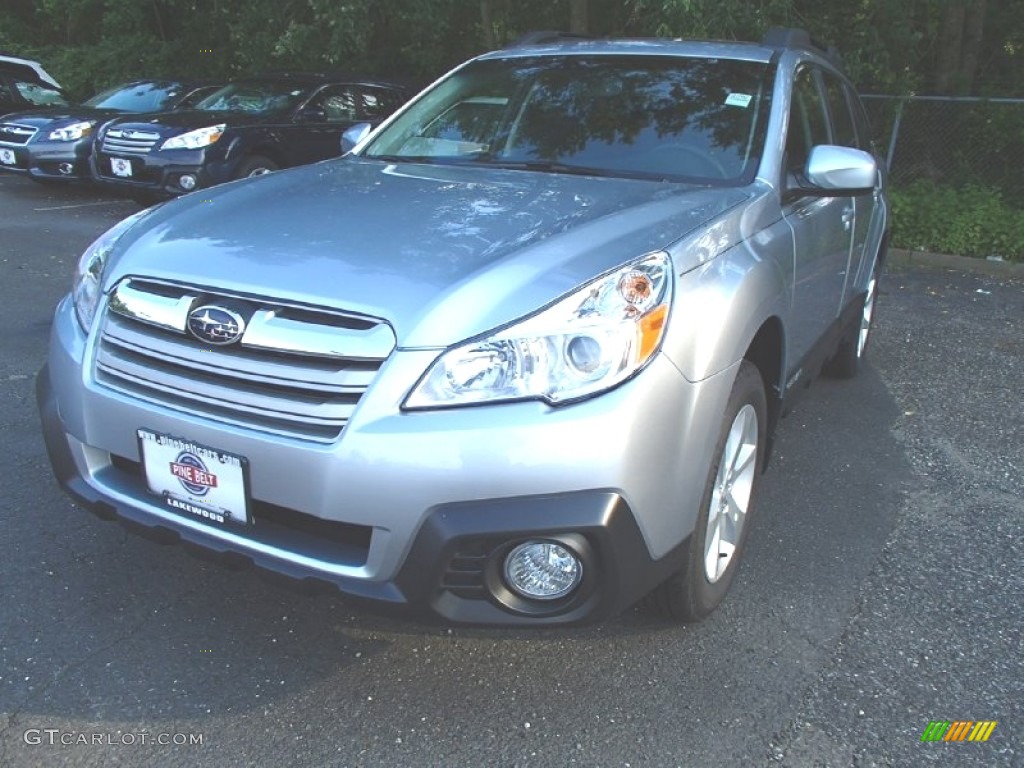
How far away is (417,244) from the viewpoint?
229 cm

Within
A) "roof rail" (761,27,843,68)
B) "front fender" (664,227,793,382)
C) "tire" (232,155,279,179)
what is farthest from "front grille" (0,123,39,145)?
"front fender" (664,227,793,382)

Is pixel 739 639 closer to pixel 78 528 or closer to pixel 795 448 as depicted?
pixel 795 448

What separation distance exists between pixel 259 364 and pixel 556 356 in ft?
2.31

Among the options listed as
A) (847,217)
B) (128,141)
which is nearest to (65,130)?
(128,141)

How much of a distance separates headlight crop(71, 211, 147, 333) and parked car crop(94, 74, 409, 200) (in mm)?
6131

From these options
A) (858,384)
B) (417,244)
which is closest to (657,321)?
(417,244)

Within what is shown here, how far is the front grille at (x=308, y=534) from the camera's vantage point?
204cm

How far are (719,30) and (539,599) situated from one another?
23.9ft

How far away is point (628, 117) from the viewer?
3279 mm

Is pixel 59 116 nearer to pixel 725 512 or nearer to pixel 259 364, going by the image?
pixel 259 364

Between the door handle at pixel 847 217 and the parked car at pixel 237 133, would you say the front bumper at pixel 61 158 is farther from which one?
the door handle at pixel 847 217

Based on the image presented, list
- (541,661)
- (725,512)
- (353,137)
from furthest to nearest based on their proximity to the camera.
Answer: (353,137), (725,512), (541,661)

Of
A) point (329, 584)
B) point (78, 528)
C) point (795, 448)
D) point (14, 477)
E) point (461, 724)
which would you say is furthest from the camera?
point (795, 448)

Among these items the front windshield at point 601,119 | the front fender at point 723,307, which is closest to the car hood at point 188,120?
the front windshield at point 601,119
